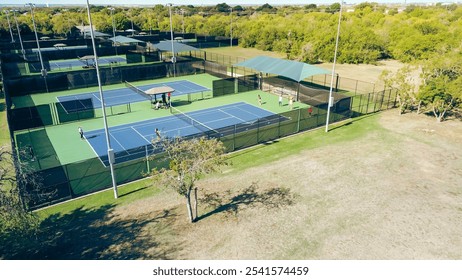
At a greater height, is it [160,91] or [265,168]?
[160,91]

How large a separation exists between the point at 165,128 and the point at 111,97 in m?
13.5

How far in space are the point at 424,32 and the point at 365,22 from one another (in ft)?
58.7

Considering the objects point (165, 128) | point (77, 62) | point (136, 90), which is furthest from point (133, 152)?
point (77, 62)

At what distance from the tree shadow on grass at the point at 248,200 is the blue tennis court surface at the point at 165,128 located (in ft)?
19.9

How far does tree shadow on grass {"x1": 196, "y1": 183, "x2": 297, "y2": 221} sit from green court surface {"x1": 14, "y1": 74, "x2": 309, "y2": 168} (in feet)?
36.5

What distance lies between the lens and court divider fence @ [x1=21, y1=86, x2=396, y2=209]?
58.4ft

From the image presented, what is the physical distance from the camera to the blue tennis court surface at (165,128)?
78.1 ft

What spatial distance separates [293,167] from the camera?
2148 cm

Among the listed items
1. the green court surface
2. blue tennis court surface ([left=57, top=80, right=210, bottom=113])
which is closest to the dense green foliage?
the green court surface

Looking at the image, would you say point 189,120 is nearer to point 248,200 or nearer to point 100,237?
point 248,200

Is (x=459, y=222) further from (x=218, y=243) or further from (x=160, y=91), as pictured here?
(x=160, y=91)

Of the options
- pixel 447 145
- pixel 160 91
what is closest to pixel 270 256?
pixel 447 145

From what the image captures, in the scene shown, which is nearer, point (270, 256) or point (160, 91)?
point (270, 256)

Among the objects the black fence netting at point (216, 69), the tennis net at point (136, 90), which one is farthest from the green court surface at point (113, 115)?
the black fence netting at point (216, 69)
